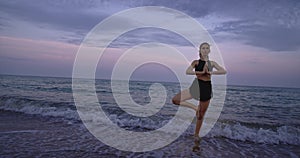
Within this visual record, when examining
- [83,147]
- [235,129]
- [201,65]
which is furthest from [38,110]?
[201,65]

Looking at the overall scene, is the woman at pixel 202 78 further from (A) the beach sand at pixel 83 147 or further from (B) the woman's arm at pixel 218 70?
(A) the beach sand at pixel 83 147

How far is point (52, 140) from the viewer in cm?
685

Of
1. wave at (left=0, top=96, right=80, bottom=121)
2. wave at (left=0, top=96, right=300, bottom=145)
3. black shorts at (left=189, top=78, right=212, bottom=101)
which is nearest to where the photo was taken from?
black shorts at (left=189, top=78, right=212, bottom=101)

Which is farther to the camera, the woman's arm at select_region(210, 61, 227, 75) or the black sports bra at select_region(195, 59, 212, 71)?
the black sports bra at select_region(195, 59, 212, 71)

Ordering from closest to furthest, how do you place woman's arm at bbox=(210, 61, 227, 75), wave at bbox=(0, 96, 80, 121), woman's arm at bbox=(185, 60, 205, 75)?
1. woman's arm at bbox=(210, 61, 227, 75)
2. woman's arm at bbox=(185, 60, 205, 75)
3. wave at bbox=(0, 96, 80, 121)

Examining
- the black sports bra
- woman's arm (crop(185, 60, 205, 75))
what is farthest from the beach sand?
the black sports bra

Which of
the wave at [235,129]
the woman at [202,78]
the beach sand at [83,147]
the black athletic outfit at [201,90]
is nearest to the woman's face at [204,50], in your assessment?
the woman at [202,78]

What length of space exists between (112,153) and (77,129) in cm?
344

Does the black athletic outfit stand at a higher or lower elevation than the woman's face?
lower

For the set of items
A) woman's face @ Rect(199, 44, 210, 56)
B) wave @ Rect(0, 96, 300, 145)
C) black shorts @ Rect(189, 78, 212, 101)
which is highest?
woman's face @ Rect(199, 44, 210, 56)

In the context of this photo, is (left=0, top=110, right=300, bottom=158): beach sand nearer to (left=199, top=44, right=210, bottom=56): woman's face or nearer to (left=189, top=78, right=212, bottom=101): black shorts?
(left=189, top=78, right=212, bottom=101): black shorts

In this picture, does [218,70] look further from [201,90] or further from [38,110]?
[38,110]

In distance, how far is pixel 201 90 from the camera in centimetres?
573

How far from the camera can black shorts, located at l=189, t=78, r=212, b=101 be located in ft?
18.8
